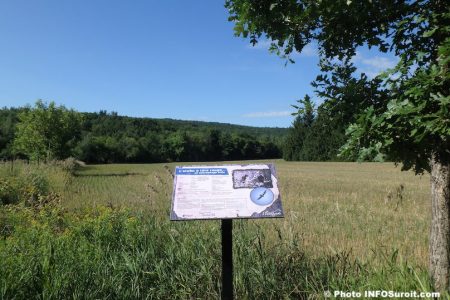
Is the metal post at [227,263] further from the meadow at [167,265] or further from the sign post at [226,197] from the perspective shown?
the meadow at [167,265]

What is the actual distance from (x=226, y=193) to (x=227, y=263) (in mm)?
676

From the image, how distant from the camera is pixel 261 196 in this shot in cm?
396

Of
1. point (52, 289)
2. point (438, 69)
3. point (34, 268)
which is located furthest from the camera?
point (34, 268)

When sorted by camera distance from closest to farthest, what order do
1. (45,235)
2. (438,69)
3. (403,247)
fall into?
(438,69) → (45,235) → (403,247)

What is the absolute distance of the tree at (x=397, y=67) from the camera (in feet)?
9.34

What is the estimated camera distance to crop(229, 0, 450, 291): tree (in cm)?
285

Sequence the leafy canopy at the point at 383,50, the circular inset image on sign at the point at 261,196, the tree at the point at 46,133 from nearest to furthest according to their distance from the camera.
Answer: the leafy canopy at the point at 383,50 → the circular inset image on sign at the point at 261,196 → the tree at the point at 46,133

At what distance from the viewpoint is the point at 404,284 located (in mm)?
3447

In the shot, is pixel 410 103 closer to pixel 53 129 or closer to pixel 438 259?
pixel 438 259

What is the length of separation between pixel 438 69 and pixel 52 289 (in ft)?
12.4

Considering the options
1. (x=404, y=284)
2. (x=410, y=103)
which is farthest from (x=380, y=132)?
(x=404, y=284)

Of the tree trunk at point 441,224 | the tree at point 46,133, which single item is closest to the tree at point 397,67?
the tree trunk at point 441,224

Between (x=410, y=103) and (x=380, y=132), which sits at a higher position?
(x=410, y=103)

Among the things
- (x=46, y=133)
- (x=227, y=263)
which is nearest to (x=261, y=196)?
(x=227, y=263)
